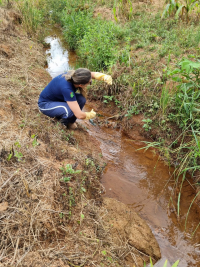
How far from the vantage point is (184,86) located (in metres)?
3.08

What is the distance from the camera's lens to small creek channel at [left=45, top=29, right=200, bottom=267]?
2.30m

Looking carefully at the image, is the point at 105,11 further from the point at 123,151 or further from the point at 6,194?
the point at 6,194

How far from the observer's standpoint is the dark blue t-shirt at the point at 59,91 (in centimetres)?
287

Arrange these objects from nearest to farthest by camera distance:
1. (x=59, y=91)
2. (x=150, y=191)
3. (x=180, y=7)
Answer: (x=150, y=191), (x=59, y=91), (x=180, y=7)

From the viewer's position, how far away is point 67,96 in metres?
2.89

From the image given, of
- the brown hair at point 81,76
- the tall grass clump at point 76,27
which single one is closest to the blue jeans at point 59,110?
the brown hair at point 81,76

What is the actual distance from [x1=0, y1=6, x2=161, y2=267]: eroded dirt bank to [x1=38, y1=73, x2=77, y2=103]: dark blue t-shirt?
1.02 ft

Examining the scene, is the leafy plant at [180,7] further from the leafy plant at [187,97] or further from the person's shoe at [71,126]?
the person's shoe at [71,126]

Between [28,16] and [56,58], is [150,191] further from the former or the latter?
[28,16]

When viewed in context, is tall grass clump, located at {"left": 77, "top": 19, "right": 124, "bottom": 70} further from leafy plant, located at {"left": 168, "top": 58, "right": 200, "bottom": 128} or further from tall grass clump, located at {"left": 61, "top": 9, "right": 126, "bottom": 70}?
leafy plant, located at {"left": 168, "top": 58, "right": 200, "bottom": 128}

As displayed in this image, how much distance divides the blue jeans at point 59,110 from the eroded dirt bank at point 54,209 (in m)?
0.13

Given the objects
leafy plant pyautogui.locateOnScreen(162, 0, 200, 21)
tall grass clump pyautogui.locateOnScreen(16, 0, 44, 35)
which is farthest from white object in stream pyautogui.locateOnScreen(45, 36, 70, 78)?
leafy plant pyautogui.locateOnScreen(162, 0, 200, 21)

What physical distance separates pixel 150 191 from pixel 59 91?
1.83 meters

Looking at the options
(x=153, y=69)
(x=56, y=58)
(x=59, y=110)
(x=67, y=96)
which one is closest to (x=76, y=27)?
(x=56, y=58)
